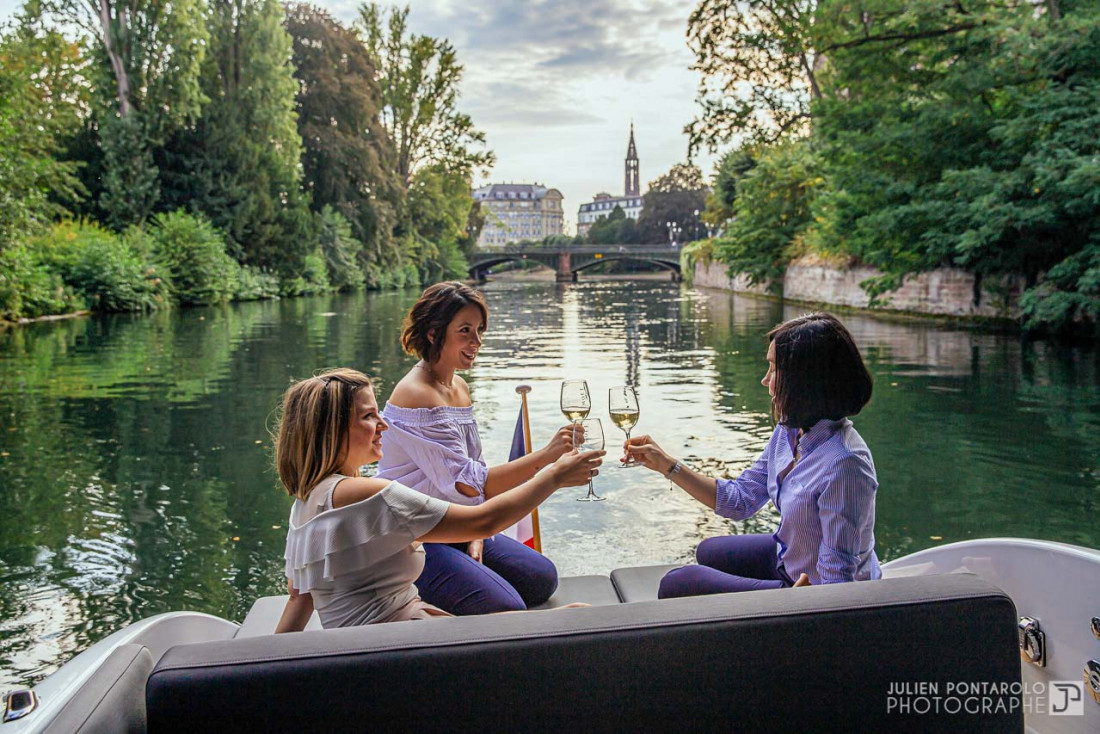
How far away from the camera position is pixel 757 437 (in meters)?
7.73

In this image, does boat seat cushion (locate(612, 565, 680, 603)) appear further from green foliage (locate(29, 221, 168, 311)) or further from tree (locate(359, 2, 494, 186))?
tree (locate(359, 2, 494, 186))

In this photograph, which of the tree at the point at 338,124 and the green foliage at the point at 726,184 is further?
the green foliage at the point at 726,184

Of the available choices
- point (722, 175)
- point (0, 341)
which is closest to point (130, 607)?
point (0, 341)

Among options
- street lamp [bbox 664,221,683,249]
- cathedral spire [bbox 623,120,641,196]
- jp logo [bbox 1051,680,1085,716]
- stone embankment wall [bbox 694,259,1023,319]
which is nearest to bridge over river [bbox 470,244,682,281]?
street lamp [bbox 664,221,683,249]

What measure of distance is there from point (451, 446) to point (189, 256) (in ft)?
94.4

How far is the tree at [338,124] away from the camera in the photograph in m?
39.9

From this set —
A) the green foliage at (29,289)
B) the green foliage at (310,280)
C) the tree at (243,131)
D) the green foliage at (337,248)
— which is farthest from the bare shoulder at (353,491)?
the green foliage at (337,248)

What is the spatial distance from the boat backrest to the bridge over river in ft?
208

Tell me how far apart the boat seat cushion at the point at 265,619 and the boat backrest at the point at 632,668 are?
4.01ft

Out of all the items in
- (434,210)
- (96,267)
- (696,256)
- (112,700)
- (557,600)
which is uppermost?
(434,210)

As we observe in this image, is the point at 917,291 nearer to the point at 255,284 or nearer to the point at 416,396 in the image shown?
the point at 416,396

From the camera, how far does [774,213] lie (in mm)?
31375

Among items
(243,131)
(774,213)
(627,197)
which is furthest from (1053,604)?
(627,197)

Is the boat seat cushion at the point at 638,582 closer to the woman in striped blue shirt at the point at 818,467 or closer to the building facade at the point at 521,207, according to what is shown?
the woman in striped blue shirt at the point at 818,467
